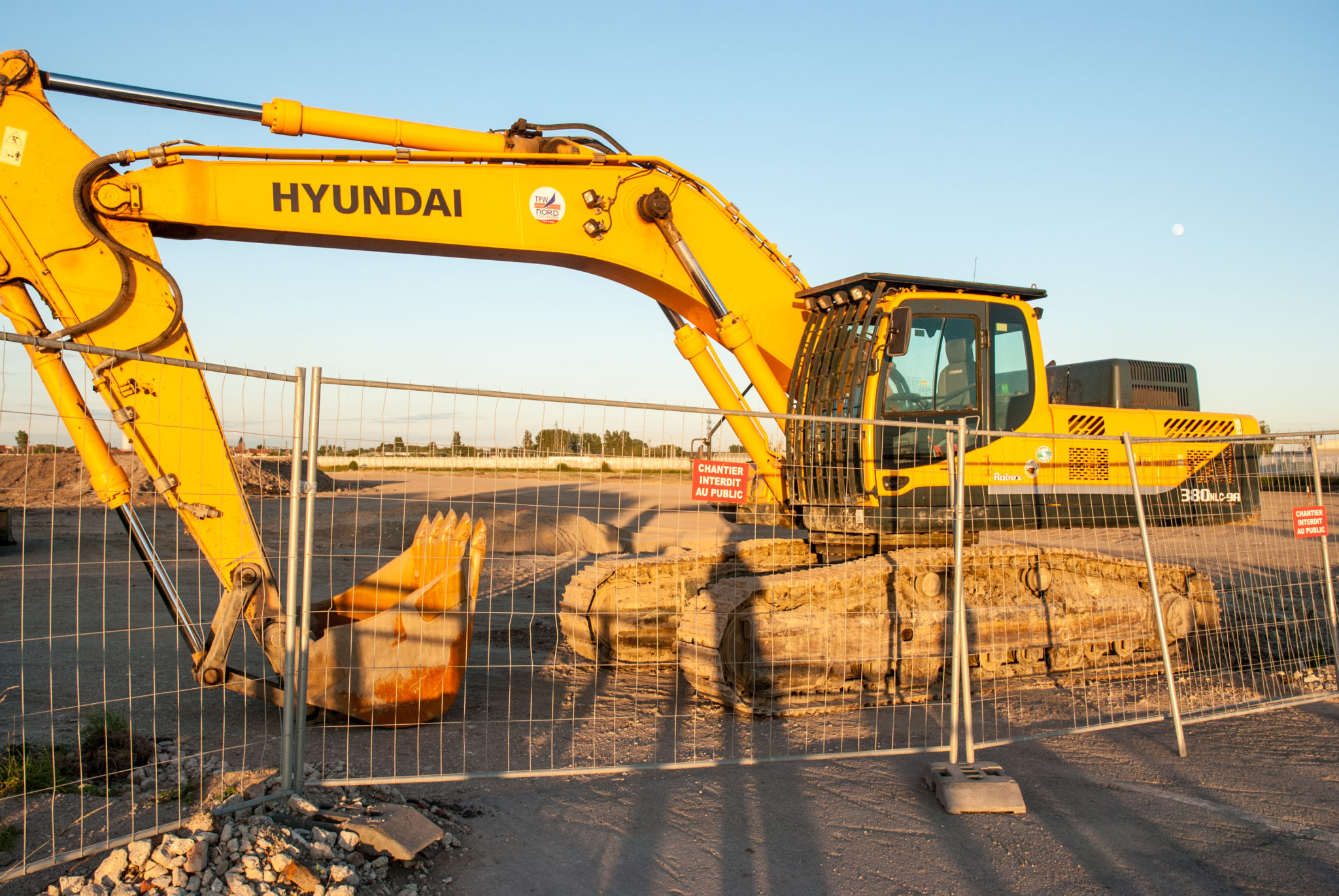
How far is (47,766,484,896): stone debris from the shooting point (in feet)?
10.1

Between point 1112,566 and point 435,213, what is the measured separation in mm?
6212

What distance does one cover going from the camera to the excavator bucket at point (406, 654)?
5.03 m

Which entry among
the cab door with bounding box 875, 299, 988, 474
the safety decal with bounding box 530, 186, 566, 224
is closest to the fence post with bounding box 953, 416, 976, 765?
the cab door with bounding box 875, 299, 988, 474

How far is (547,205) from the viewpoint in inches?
239

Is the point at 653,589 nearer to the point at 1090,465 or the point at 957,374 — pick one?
the point at 957,374

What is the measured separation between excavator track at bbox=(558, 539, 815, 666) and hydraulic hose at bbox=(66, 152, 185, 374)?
11.8ft

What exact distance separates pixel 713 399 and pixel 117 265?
4107 mm

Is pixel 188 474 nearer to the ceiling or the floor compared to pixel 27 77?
nearer to the floor

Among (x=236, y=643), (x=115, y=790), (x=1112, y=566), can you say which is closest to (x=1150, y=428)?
(x=1112, y=566)

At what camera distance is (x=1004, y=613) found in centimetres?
679

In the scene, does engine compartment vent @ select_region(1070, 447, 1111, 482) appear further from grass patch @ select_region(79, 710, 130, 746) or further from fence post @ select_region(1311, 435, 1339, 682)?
grass patch @ select_region(79, 710, 130, 746)

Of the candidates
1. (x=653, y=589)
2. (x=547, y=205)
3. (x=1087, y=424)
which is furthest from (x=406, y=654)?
(x=1087, y=424)

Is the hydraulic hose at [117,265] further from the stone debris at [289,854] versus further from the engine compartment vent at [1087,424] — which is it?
the engine compartment vent at [1087,424]

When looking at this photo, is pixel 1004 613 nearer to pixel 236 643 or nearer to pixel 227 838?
pixel 227 838
